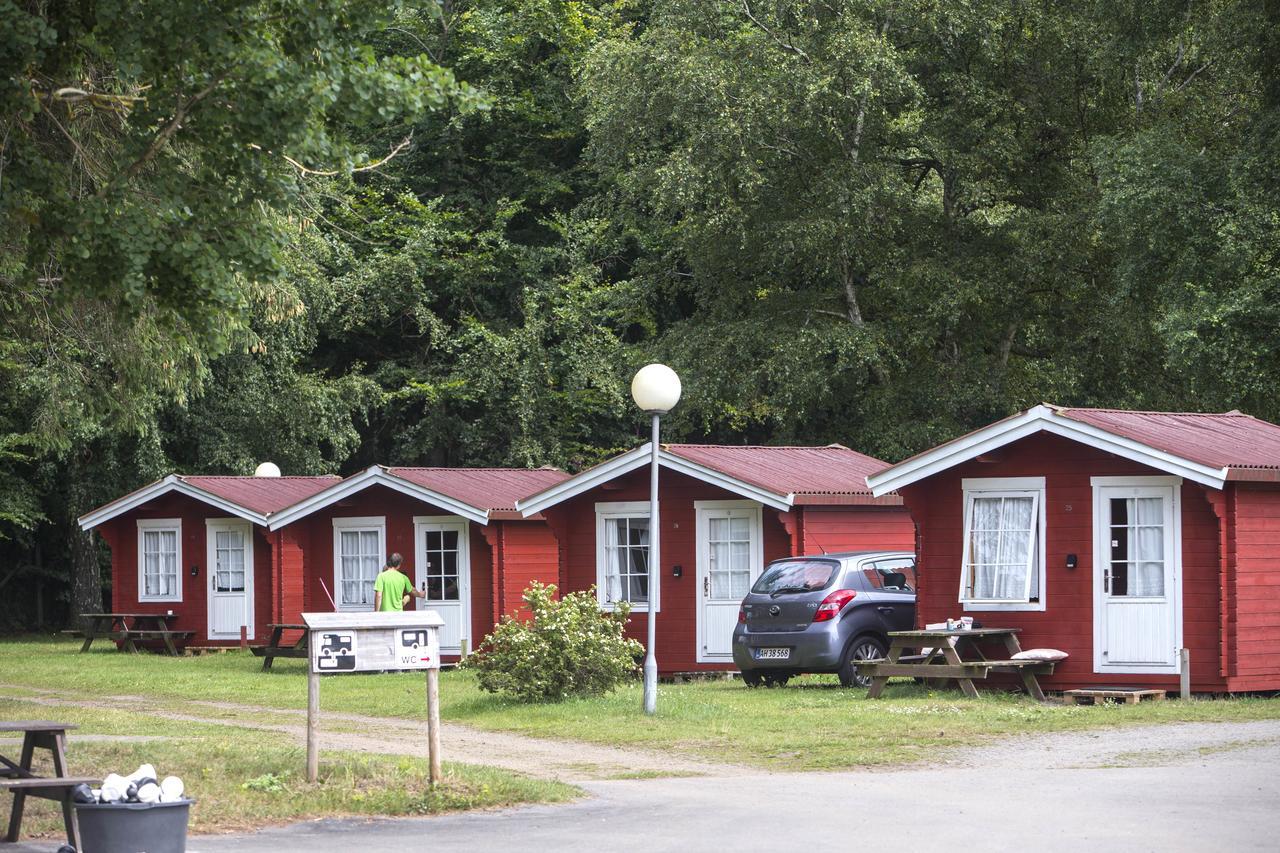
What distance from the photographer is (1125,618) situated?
18.3 metres

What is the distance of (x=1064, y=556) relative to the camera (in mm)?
18703

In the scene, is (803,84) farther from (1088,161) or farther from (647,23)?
(647,23)

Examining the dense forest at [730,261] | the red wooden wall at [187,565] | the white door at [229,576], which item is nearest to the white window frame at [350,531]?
the red wooden wall at [187,565]

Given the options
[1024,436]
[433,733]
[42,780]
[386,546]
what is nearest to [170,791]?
[42,780]

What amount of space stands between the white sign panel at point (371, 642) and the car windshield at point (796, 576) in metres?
8.44

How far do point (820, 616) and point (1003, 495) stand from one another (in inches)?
95.3

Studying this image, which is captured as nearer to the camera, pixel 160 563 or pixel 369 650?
pixel 369 650

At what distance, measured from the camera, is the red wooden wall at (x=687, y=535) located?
2289 centimetres

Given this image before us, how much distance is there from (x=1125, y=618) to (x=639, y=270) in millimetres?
22548

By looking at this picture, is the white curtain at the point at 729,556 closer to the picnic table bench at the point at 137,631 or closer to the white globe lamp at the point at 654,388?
the white globe lamp at the point at 654,388

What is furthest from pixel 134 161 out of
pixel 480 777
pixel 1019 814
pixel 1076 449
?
pixel 1076 449

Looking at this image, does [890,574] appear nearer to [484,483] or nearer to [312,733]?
[484,483]

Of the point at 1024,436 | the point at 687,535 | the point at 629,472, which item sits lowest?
the point at 687,535

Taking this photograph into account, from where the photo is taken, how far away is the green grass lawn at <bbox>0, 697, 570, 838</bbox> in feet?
35.7
